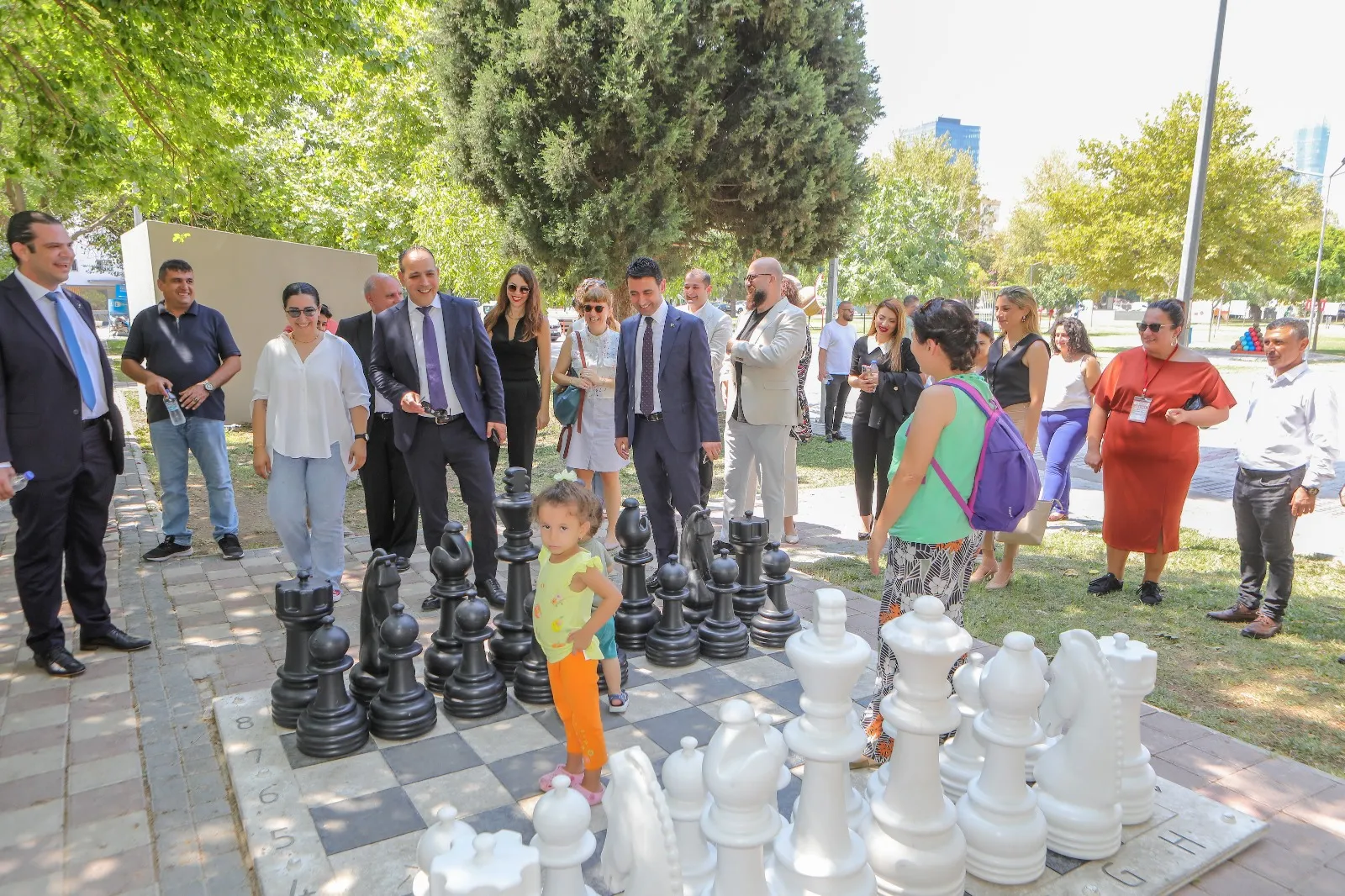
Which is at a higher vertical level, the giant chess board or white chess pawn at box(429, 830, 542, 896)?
white chess pawn at box(429, 830, 542, 896)

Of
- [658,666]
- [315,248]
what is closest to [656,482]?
[658,666]

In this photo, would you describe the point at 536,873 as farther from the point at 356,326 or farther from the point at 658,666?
the point at 356,326

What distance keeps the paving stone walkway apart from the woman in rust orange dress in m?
1.67

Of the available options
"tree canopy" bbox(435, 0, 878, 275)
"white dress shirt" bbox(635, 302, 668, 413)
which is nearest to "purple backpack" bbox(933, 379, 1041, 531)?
"white dress shirt" bbox(635, 302, 668, 413)

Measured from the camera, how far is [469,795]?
287 centimetres

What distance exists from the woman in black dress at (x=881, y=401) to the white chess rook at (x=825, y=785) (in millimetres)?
3641

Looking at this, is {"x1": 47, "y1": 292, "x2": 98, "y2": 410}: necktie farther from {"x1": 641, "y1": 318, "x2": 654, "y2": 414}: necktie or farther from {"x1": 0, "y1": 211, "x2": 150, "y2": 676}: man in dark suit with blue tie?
{"x1": 641, "y1": 318, "x2": 654, "y2": 414}: necktie

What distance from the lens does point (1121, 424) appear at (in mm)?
5000

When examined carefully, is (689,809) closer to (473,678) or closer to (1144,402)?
(473,678)

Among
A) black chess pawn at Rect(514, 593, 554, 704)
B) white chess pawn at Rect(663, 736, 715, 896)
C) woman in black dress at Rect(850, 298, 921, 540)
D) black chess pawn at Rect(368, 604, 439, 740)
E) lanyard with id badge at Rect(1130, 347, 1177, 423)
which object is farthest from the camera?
woman in black dress at Rect(850, 298, 921, 540)

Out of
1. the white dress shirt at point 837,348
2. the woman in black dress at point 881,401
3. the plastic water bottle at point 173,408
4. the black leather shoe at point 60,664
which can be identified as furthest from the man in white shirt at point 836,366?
the black leather shoe at point 60,664

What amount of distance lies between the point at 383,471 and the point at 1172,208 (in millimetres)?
20191

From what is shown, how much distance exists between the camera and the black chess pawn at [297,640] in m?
3.24

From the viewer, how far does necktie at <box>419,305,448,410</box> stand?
4.69 m
